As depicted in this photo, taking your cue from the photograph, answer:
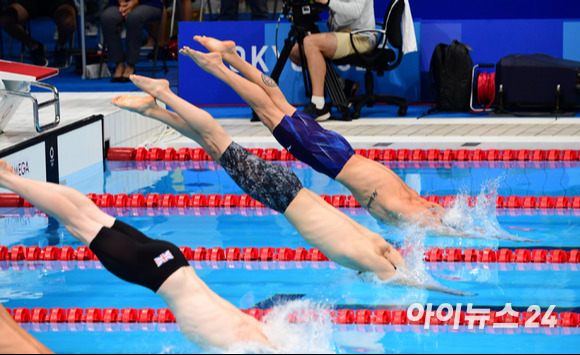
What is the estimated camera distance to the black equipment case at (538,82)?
25.0ft

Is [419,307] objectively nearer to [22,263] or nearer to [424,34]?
[22,263]

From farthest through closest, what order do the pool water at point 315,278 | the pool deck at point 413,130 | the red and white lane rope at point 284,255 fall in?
1. the pool deck at point 413,130
2. the red and white lane rope at point 284,255
3. the pool water at point 315,278

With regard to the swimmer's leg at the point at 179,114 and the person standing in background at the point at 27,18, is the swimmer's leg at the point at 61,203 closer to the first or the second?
the swimmer's leg at the point at 179,114

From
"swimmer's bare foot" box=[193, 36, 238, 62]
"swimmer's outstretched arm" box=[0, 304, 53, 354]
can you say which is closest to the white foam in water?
"swimmer's outstretched arm" box=[0, 304, 53, 354]

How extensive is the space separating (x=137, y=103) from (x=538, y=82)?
503cm

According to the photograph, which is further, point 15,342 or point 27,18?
point 27,18

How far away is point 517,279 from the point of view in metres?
4.11

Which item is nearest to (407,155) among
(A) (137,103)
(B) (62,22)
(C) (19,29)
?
(A) (137,103)

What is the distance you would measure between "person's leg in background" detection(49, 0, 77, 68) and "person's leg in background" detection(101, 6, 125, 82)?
108 centimetres

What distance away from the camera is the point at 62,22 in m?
10.2

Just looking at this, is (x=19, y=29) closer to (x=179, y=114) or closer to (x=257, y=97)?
(x=257, y=97)

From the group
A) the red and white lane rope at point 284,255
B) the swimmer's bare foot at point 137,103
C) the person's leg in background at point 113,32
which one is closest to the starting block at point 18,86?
the red and white lane rope at point 284,255

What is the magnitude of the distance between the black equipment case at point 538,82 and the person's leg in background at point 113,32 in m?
4.06

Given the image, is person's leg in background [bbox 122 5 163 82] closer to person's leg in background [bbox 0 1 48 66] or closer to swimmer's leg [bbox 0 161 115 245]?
person's leg in background [bbox 0 1 48 66]
